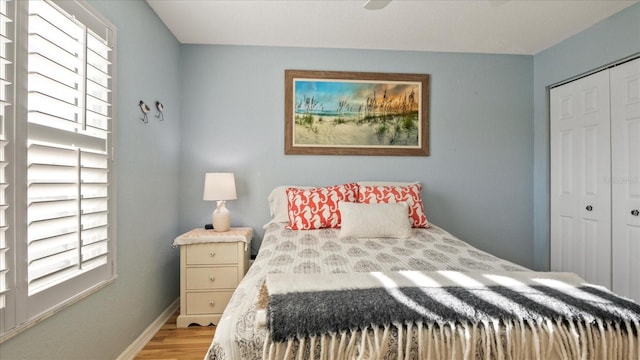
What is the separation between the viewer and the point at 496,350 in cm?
89

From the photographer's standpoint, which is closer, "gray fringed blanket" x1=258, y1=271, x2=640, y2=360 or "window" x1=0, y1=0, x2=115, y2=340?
"gray fringed blanket" x1=258, y1=271, x2=640, y2=360

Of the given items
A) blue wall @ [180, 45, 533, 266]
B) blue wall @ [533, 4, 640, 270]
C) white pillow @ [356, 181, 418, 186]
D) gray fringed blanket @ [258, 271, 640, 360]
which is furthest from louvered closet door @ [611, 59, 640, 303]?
gray fringed blanket @ [258, 271, 640, 360]

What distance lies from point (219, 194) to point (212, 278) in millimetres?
673

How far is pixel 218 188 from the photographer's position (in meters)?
2.52

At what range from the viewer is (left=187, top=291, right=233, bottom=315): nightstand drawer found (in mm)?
2316

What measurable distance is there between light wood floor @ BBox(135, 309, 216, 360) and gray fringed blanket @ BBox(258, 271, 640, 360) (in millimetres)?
1366

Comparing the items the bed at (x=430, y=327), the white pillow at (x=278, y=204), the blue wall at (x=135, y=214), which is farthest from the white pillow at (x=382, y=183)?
Result: the blue wall at (x=135, y=214)

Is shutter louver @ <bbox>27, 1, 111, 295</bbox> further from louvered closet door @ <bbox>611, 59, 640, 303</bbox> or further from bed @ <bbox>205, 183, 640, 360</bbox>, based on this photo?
louvered closet door @ <bbox>611, 59, 640, 303</bbox>

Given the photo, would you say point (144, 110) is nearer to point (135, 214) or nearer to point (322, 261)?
point (135, 214)

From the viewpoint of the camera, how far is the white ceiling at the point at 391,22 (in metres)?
2.19

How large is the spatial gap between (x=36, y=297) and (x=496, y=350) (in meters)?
1.69

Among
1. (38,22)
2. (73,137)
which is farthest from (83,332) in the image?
(38,22)

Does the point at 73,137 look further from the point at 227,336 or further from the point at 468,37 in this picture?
the point at 468,37

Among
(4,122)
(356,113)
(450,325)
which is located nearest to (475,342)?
(450,325)
